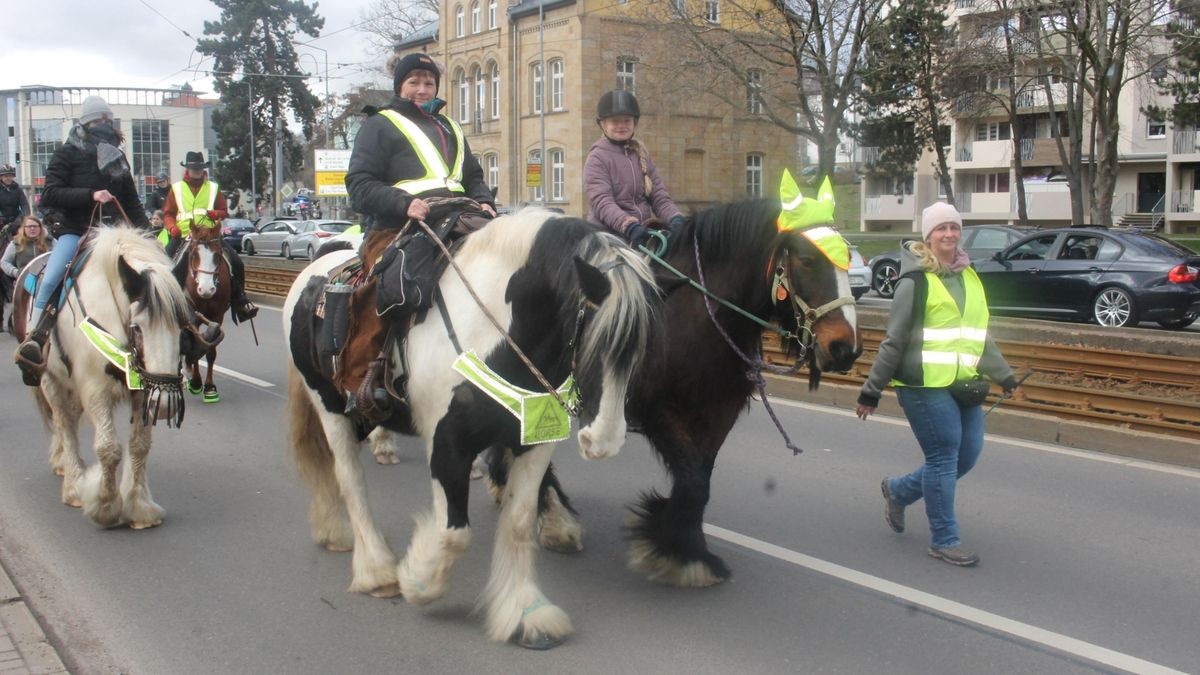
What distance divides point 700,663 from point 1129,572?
103 inches

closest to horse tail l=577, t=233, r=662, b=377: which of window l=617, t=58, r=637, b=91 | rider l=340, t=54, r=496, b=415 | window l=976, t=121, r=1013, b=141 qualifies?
rider l=340, t=54, r=496, b=415

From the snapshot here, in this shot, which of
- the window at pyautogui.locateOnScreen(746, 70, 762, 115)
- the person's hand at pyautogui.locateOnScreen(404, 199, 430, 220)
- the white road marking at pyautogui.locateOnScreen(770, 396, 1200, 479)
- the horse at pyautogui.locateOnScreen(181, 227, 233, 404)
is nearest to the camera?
the person's hand at pyautogui.locateOnScreen(404, 199, 430, 220)

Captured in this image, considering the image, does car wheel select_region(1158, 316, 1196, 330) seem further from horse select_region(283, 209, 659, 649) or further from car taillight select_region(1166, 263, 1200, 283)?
horse select_region(283, 209, 659, 649)

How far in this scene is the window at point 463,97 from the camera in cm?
5759

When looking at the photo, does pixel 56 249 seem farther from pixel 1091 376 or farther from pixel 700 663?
pixel 1091 376

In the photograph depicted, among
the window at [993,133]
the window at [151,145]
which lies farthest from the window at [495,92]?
the window at [151,145]

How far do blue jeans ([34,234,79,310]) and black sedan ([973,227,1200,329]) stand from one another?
15.2 meters

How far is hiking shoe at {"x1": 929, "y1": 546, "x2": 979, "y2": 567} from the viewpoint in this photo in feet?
18.3

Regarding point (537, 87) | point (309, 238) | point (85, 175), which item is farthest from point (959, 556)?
point (537, 87)

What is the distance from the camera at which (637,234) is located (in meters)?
6.04

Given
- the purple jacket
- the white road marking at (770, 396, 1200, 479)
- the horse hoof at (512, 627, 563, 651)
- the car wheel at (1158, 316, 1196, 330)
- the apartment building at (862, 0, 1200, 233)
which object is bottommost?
the horse hoof at (512, 627, 563, 651)

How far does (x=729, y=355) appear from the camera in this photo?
5.25 metres

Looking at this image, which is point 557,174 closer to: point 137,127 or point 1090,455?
point 137,127

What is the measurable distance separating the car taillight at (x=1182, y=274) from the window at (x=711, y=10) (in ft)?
64.0
